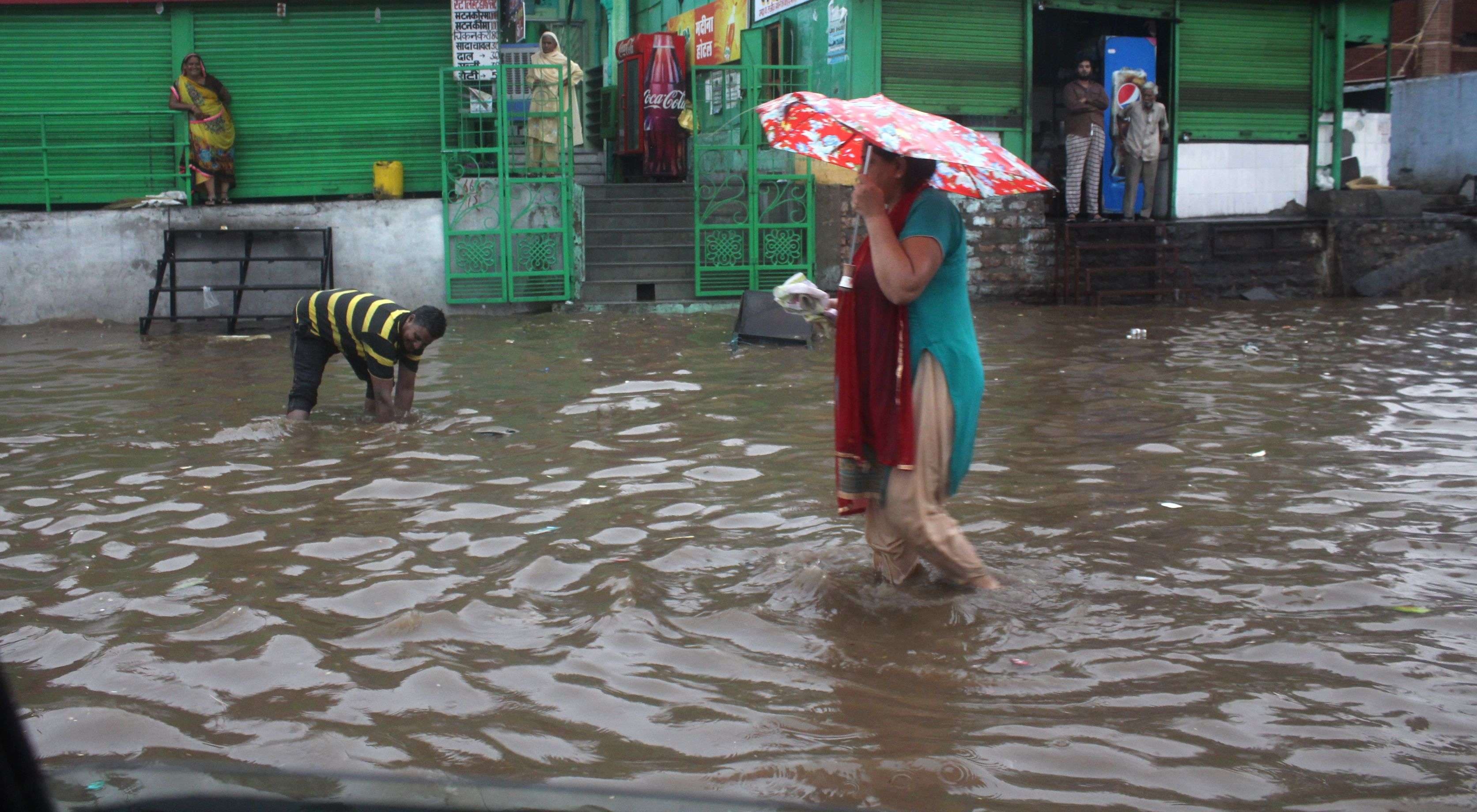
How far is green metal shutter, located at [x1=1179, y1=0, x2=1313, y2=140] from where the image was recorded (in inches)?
659

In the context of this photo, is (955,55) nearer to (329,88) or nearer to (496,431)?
(329,88)

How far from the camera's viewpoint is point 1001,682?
3.61 meters

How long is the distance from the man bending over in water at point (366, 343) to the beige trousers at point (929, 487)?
11.8 ft

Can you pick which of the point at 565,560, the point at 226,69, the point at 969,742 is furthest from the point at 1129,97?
the point at 969,742

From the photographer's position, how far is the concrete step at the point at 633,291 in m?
14.1

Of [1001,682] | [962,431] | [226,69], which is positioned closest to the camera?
[1001,682]

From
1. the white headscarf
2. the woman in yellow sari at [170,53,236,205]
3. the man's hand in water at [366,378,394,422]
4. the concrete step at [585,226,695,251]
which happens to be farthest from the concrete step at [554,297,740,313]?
the man's hand in water at [366,378,394,422]

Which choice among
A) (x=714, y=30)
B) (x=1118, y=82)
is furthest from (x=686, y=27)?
(x=1118, y=82)

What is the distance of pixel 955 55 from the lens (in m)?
15.0

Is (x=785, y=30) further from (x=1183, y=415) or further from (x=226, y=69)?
(x=1183, y=415)

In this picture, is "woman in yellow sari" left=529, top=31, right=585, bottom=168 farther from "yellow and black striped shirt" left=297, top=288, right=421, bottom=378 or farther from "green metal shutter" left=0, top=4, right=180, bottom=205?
"yellow and black striped shirt" left=297, top=288, right=421, bottom=378

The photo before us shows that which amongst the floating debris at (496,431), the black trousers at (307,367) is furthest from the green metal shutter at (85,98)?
the floating debris at (496,431)

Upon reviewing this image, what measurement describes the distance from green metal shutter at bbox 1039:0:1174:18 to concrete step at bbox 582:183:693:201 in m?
5.05

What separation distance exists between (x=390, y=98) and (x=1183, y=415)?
10531mm
